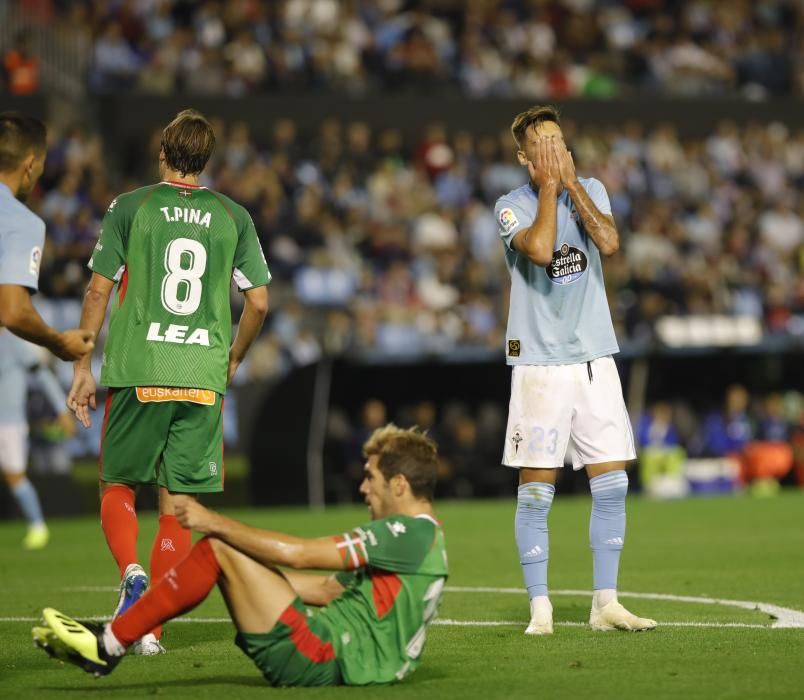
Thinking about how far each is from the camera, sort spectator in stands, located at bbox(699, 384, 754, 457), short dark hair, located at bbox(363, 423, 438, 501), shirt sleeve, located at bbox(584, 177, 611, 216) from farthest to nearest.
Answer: spectator in stands, located at bbox(699, 384, 754, 457) < shirt sleeve, located at bbox(584, 177, 611, 216) < short dark hair, located at bbox(363, 423, 438, 501)

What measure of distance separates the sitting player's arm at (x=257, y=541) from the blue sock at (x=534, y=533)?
81.7 inches

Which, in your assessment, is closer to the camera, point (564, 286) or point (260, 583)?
point (260, 583)

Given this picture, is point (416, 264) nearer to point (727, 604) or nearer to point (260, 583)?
point (727, 604)

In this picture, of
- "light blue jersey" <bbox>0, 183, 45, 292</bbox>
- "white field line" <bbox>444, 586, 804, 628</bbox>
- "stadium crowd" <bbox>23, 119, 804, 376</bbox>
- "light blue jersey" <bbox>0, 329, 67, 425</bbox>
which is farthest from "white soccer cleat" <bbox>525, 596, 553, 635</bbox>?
"stadium crowd" <bbox>23, 119, 804, 376</bbox>

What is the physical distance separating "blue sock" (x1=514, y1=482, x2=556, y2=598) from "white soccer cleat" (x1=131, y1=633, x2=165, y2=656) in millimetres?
1779

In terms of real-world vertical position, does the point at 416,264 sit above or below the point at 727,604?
above

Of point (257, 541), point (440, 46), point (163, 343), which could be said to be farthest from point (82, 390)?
point (440, 46)

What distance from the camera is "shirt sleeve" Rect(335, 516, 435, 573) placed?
5.39m

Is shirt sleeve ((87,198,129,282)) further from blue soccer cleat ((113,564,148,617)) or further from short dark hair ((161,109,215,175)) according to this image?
Result: blue soccer cleat ((113,564,148,617))

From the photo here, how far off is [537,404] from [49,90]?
16.8m

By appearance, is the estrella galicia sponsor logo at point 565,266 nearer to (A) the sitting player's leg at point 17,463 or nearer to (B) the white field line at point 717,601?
(B) the white field line at point 717,601

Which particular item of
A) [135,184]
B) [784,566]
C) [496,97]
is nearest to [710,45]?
[496,97]

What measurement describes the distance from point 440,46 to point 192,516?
22.3 metres

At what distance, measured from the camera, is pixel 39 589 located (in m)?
9.69
